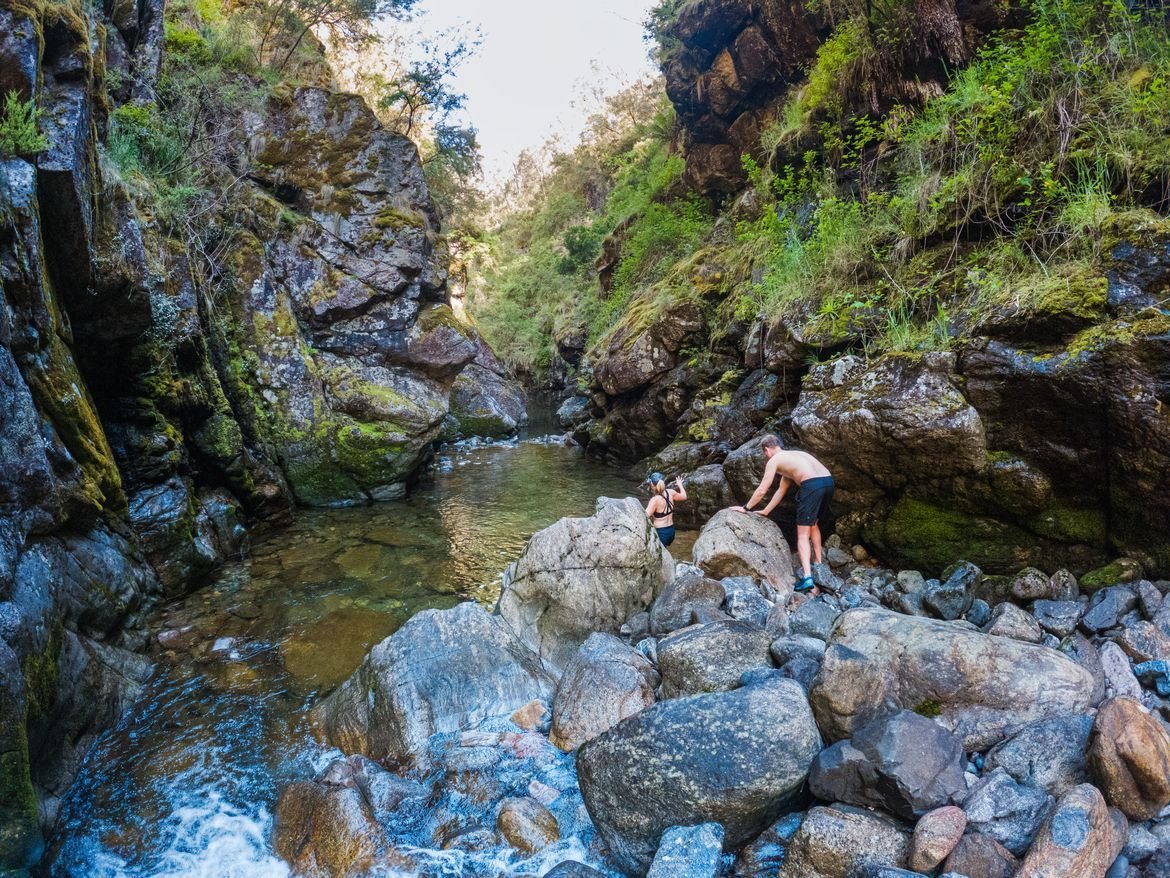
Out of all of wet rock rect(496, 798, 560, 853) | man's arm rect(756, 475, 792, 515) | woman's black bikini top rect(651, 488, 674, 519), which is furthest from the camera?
woman's black bikini top rect(651, 488, 674, 519)

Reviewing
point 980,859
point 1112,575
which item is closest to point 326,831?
point 980,859

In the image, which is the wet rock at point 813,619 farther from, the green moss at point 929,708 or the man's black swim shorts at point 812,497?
the man's black swim shorts at point 812,497

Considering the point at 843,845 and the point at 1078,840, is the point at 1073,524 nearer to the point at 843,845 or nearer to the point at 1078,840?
the point at 1078,840

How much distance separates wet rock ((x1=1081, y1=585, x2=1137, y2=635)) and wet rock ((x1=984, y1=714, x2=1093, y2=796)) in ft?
5.00

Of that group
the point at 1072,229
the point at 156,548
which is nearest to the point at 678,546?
the point at 1072,229

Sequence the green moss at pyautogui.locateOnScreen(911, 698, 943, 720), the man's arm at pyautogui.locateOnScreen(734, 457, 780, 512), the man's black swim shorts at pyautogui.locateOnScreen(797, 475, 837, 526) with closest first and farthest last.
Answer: the green moss at pyautogui.locateOnScreen(911, 698, 943, 720) → the man's black swim shorts at pyautogui.locateOnScreen(797, 475, 837, 526) → the man's arm at pyautogui.locateOnScreen(734, 457, 780, 512)

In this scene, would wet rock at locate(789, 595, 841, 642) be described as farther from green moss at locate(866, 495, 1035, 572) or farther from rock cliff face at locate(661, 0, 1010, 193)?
rock cliff face at locate(661, 0, 1010, 193)

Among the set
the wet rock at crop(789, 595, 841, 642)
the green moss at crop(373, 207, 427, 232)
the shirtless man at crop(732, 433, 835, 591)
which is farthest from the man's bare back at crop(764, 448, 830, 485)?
the green moss at crop(373, 207, 427, 232)

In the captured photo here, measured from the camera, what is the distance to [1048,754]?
301 cm

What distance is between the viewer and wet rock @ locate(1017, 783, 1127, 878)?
238 centimetres

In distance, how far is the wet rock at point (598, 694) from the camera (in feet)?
13.6

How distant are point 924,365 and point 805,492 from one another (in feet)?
Result: 5.80

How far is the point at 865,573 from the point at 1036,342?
270 centimetres

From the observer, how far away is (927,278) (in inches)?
270
